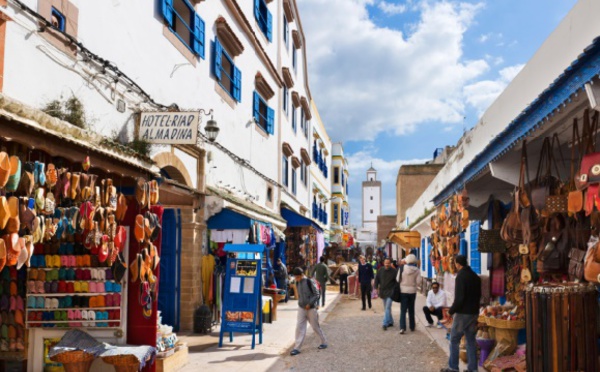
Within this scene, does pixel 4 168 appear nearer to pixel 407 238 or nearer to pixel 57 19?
pixel 57 19

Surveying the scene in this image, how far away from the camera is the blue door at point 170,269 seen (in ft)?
38.9

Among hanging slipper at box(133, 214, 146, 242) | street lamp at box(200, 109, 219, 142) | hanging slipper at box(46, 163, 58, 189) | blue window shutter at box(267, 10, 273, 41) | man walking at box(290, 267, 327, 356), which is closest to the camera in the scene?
hanging slipper at box(46, 163, 58, 189)

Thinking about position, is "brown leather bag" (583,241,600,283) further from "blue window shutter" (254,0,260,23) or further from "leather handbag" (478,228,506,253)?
"blue window shutter" (254,0,260,23)

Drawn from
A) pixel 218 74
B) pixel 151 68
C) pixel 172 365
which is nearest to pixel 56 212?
pixel 172 365

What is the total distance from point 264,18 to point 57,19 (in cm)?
1321

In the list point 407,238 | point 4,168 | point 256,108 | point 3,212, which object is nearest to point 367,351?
point 3,212

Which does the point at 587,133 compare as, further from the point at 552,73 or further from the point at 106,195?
the point at 106,195

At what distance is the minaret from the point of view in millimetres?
103562

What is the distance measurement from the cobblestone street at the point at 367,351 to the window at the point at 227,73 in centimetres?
648

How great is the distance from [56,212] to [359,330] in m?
9.08

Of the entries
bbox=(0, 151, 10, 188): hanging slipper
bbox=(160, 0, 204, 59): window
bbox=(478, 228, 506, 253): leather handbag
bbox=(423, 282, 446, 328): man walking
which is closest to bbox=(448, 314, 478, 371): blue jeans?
bbox=(478, 228, 506, 253): leather handbag

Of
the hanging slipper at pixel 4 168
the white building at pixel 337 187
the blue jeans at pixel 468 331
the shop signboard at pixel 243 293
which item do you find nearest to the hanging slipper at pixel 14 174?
the hanging slipper at pixel 4 168

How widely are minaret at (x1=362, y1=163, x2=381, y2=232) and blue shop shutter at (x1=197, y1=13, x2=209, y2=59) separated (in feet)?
297

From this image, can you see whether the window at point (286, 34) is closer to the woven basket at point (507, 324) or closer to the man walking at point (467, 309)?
the man walking at point (467, 309)
